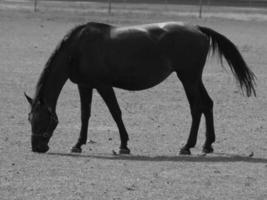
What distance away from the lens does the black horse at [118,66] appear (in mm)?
11023

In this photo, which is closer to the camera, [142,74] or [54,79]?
[54,79]

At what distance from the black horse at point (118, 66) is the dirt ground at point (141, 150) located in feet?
1.38

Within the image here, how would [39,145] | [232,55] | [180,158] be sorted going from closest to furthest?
[180,158] < [39,145] < [232,55]

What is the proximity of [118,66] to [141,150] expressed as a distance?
1081mm

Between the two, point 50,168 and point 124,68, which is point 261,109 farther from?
point 50,168

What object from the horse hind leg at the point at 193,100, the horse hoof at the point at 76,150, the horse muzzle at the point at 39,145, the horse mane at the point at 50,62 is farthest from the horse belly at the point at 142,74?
the horse muzzle at the point at 39,145

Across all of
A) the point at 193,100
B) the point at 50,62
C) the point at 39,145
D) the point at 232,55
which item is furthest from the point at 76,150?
the point at 232,55

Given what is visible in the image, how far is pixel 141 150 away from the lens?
11367 mm

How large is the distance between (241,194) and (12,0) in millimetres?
48145

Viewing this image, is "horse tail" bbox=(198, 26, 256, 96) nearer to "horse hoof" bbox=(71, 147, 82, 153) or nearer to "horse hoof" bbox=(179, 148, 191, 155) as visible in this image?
"horse hoof" bbox=(179, 148, 191, 155)

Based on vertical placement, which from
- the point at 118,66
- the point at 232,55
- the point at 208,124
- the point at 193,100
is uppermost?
the point at 232,55

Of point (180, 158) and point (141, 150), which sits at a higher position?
point (180, 158)

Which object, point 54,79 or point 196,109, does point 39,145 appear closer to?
point 54,79

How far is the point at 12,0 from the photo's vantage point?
55.2 meters
